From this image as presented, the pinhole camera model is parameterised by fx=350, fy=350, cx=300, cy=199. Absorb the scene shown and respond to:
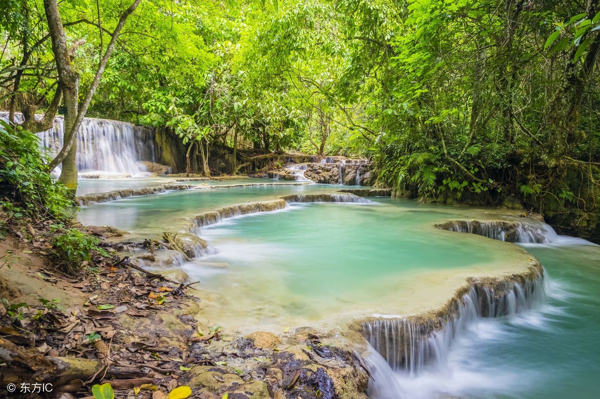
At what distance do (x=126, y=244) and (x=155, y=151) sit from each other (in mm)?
19136

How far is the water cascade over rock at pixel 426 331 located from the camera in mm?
3014

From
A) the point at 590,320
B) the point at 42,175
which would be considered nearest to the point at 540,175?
the point at 590,320

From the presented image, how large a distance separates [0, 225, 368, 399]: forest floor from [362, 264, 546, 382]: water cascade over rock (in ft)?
1.65

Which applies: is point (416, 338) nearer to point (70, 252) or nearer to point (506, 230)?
point (70, 252)

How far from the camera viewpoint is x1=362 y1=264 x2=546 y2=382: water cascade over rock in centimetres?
301

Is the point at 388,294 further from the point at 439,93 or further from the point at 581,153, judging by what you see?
the point at 581,153

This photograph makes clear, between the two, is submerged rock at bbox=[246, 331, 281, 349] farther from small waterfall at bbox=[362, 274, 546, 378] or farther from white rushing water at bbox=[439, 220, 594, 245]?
white rushing water at bbox=[439, 220, 594, 245]

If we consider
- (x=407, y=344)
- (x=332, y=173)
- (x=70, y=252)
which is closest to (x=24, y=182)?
(x=70, y=252)

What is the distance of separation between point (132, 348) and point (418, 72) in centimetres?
667

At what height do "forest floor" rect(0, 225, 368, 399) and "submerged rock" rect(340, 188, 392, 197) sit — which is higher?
"submerged rock" rect(340, 188, 392, 197)

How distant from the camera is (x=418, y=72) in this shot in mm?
6840

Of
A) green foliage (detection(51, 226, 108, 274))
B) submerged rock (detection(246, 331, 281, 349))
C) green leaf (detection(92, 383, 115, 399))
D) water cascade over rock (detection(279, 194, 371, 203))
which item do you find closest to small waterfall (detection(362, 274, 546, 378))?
submerged rock (detection(246, 331, 281, 349))

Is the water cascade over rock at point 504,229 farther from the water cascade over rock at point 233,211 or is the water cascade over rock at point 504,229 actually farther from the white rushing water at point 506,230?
the water cascade over rock at point 233,211

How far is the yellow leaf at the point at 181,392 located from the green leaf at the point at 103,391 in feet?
0.95
